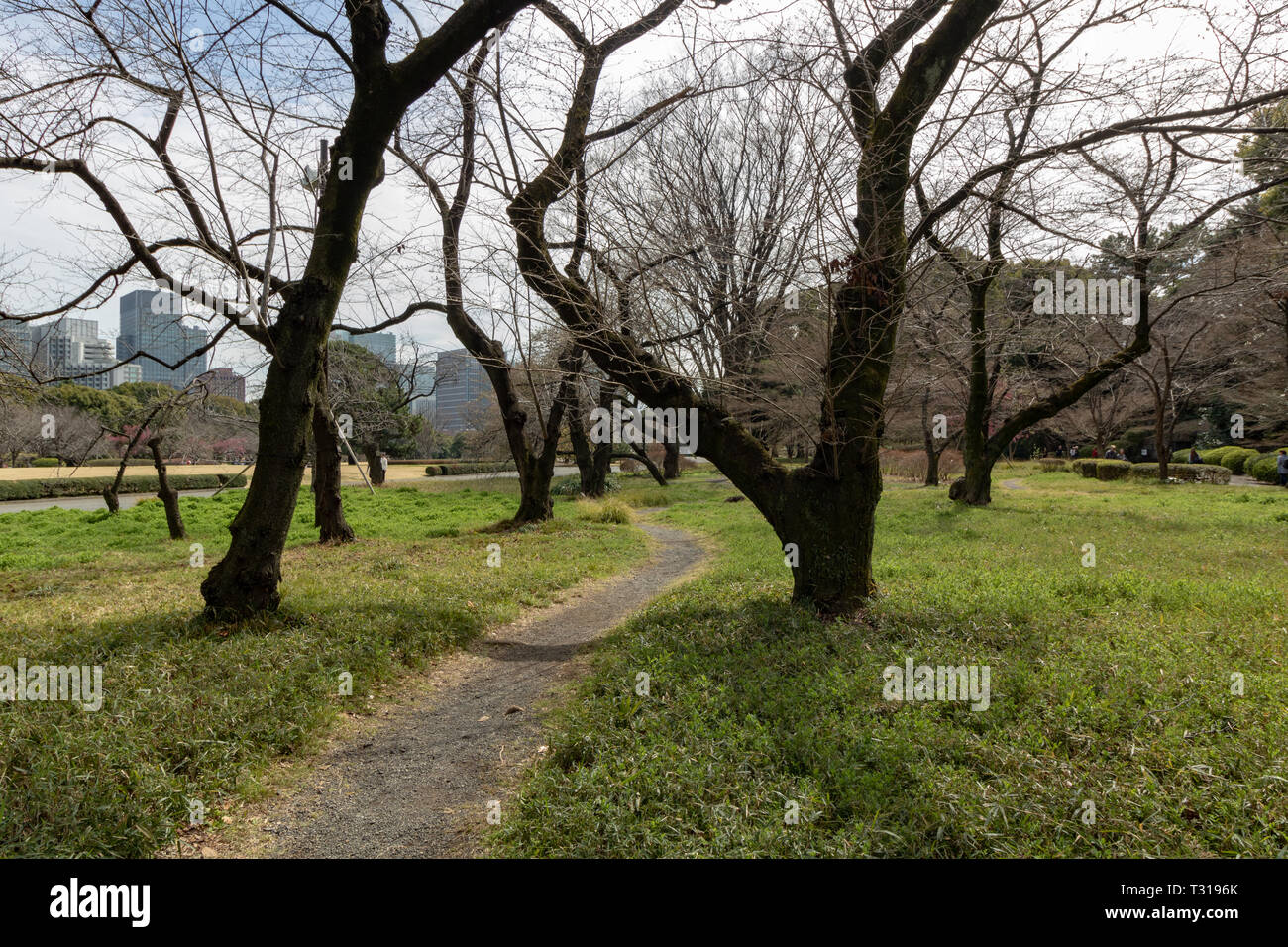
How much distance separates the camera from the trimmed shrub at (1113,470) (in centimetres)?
2356

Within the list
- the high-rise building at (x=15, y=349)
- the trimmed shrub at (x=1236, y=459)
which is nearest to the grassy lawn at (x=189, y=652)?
the high-rise building at (x=15, y=349)

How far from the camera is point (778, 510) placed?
21.1ft

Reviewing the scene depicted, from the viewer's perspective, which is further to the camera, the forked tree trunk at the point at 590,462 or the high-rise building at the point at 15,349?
the forked tree trunk at the point at 590,462

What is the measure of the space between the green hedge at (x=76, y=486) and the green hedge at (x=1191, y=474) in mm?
30654

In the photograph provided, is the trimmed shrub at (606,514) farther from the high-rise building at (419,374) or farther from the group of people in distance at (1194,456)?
the group of people in distance at (1194,456)

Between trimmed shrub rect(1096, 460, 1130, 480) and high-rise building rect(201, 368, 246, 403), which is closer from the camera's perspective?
high-rise building rect(201, 368, 246, 403)

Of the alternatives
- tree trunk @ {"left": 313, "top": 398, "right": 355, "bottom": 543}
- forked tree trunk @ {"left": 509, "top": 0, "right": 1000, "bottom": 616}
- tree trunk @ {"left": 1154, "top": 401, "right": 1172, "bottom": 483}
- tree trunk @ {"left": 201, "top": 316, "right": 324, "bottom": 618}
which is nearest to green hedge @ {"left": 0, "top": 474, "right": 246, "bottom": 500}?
tree trunk @ {"left": 313, "top": 398, "right": 355, "bottom": 543}

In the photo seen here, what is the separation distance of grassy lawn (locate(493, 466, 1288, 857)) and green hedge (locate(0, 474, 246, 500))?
2335 centimetres

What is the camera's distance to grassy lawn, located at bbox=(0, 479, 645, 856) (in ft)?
10.3

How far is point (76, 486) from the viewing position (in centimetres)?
2750

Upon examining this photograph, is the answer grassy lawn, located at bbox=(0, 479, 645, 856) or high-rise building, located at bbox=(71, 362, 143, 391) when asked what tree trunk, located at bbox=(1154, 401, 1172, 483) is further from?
high-rise building, located at bbox=(71, 362, 143, 391)

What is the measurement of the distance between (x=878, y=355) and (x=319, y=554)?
28.8 ft
